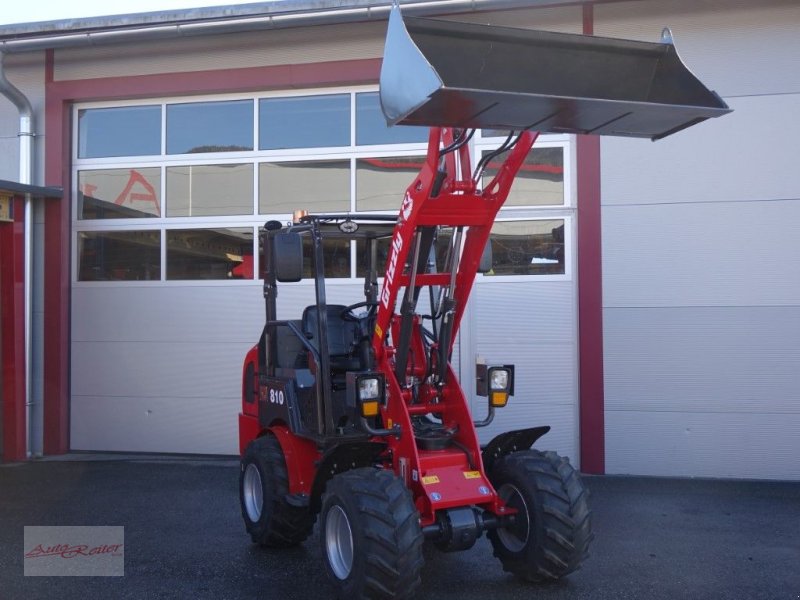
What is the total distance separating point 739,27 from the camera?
8.89 metres

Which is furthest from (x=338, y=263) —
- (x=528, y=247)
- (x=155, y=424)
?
(x=155, y=424)

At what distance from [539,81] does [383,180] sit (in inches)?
206

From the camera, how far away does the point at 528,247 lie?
30.9 ft

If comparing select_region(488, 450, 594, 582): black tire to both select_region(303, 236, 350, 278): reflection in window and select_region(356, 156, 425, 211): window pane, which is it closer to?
select_region(303, 236, 350, 278): reflection in window

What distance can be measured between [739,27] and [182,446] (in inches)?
296

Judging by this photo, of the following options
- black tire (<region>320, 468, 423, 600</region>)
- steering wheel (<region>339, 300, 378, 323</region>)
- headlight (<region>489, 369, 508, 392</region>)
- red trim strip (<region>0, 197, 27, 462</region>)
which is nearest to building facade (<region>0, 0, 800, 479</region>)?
red trim strip (<region>0, 197, 27, 462</region>)

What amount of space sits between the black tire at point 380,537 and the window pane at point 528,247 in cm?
484

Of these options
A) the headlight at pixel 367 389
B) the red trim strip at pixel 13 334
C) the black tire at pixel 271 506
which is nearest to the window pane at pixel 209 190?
the red trim strip at pixel 13 334

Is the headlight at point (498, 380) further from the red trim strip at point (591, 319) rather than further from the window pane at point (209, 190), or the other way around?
the window pane at point (209, 190)

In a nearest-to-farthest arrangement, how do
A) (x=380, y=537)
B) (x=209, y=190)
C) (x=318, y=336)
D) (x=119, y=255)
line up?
(x=380, y=537) < (x=318, y=336) < (x=209, y=190) < (x=119, y=255)

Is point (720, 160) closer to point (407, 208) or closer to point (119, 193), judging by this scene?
point (407, 208)

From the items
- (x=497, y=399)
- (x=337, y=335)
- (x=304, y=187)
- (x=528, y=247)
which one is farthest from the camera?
(x=304, y=187)

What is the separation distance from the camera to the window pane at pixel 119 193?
10.6 m

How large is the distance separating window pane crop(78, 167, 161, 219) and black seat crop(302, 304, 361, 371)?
4.95 meters
